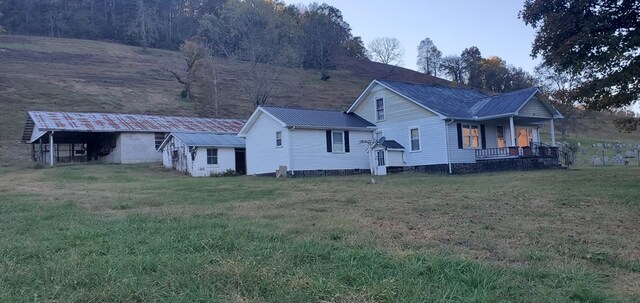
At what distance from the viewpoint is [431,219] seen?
8.94 m

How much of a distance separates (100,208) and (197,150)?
17.6 metres

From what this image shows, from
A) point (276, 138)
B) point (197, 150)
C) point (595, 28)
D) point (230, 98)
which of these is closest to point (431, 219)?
point (595, 28)

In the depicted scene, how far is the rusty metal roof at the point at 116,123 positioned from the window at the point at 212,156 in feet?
25.6

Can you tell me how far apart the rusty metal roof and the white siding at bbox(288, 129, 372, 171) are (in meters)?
14.1

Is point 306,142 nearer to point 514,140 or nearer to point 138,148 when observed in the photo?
point 514,140

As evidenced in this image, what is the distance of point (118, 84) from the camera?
6125cm

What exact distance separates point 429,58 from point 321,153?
7662 cm

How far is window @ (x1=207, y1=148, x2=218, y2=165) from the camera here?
96.3 ft

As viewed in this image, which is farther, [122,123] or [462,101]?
[122,123]

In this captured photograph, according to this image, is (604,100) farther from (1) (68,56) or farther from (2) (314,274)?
(1) (68,56)

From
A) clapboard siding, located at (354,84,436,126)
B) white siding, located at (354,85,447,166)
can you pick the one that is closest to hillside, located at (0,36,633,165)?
clapboard siding, located at (354,84,436,126)

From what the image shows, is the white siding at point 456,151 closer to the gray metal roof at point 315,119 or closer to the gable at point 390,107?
the gable at point 390,107

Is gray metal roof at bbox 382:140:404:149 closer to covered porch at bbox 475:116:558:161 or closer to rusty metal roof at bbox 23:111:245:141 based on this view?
covered porch at bbox 475:116:558:161

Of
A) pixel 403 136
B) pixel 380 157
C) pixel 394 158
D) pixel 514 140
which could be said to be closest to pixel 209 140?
pixel 380 157
